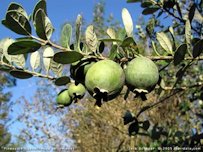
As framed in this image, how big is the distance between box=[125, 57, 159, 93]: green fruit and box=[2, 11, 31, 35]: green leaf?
30cm

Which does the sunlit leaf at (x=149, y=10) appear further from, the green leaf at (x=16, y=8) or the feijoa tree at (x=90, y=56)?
the green leaf at (x=16, y=8)

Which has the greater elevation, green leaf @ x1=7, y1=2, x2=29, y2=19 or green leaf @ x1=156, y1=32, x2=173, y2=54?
green leaf @ x1=7, y1=2, x2=29, y2=19

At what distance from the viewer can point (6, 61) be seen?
1128mm

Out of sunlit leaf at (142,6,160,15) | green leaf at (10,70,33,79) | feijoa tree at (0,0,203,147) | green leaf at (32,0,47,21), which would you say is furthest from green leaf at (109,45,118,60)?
sunlit leaf at (142,6,160,15)

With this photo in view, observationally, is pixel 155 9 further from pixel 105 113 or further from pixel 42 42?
pixel 105 113

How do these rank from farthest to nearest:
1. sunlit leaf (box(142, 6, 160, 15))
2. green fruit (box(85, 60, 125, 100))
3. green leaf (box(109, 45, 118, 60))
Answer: sunlit leaf (box(142, 6, 160, 15)) < green leaf (box(109, 45, 118, 60)) < green fruit (box(85, 60, 125, 100))

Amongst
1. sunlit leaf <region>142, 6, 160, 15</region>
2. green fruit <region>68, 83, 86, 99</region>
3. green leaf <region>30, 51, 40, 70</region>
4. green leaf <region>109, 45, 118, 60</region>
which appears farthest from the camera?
sunlit leaf <region>142, 6, 160, 15</region>

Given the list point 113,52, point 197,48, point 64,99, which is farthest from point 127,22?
point 64,99

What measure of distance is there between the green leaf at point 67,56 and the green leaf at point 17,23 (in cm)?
11

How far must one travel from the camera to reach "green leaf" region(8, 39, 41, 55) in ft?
2.90

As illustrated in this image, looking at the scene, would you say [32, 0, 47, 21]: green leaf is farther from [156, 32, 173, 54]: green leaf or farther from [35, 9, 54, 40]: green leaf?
[156, 32, 173, 54]: green leaf

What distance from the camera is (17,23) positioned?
89 cm

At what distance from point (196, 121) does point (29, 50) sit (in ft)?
15.3

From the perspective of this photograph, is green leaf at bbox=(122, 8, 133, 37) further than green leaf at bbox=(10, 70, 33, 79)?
No
